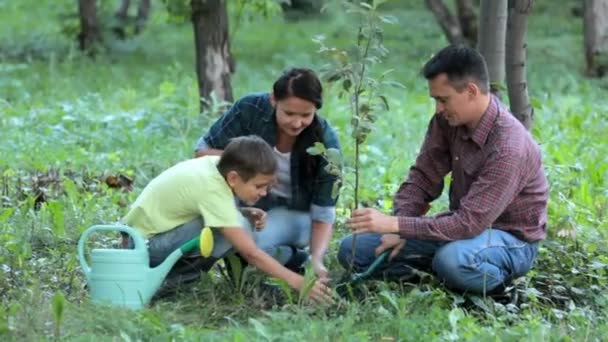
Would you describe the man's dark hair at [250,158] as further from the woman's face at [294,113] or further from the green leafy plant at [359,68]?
the woman's face at [294,113]

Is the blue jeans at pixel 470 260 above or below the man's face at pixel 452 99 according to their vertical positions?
below

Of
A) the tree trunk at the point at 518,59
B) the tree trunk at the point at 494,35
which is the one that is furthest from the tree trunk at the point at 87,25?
the tree trunk at the point at 494,35

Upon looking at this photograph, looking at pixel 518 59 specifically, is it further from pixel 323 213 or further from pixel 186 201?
pixel 186 201

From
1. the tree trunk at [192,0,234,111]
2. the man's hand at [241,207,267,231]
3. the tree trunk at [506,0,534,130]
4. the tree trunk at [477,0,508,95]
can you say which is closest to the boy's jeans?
the man's hand at [241,207,267,231]

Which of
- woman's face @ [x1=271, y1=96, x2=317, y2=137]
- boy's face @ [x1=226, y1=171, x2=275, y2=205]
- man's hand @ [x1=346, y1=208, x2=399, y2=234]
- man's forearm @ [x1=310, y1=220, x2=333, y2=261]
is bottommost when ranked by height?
man's forearm @ [x1=310, y1=220, x2=333, y2=261]

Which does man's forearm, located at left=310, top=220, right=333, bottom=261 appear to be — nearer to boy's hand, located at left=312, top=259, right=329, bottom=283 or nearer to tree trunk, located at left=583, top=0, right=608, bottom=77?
boy's hand, located at left=312, top=259, right=329, bottom=283

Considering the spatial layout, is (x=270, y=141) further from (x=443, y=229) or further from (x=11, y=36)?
(x=11, y=36)

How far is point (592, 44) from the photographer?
14906mm

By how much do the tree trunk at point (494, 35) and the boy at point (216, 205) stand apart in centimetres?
167

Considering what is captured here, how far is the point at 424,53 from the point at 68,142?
9.73 meters

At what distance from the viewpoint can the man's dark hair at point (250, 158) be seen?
17.2ft

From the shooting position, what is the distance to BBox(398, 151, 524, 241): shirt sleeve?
525cm

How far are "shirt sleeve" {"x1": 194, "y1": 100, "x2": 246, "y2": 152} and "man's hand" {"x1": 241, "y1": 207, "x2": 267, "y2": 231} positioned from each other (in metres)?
0.50

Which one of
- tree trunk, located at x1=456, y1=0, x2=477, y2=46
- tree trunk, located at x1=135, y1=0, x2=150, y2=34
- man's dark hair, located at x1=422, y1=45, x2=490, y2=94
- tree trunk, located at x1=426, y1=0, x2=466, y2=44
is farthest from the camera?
tree trunk, located at x1=135, y1=0, x2=150, y2=34
